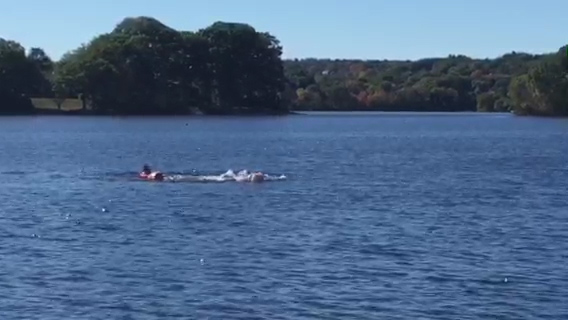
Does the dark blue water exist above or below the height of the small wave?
above

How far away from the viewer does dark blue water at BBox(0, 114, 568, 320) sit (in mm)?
30219

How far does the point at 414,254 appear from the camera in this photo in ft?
123

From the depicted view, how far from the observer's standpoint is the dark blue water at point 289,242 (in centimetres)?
3022

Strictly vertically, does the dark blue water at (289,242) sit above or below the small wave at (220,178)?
above

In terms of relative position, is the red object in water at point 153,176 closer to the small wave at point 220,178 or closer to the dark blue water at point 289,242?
the small wave at point 220,178

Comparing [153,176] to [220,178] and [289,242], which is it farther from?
[289,242]

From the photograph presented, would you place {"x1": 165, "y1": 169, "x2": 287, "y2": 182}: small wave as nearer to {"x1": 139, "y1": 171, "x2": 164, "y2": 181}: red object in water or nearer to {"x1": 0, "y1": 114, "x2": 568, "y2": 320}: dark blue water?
{"x1": 139, "y1": 171, "x2": 164, "y2": 181}: red object in water

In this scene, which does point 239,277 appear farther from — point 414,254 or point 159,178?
point 159,178

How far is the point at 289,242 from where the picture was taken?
1583 inches

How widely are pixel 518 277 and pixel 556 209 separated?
18.4m

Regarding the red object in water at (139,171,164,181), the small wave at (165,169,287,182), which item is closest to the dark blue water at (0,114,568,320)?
the red object in water at (139,171,164,181)

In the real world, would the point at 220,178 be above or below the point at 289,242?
below

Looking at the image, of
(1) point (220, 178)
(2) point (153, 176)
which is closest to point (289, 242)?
(1) point (220, 178)

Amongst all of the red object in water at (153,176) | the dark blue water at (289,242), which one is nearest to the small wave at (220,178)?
the red object in water at (153,176)
